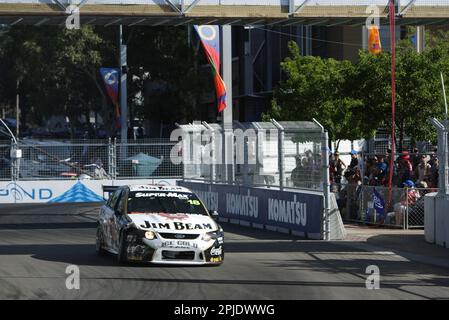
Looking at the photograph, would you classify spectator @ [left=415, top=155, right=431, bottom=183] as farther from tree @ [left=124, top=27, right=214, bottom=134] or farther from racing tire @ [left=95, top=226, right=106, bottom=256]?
tree @ [left=124, top=27, right=214, bottom=134]

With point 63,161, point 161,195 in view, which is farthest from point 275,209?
point 63,161

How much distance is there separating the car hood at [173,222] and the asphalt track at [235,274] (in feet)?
2.11

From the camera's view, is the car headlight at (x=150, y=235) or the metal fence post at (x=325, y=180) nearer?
the car headlight at (x=150, y=235)

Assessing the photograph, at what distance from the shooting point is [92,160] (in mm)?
36594

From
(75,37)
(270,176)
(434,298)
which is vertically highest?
(75,37)

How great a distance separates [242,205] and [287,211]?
2966 millimetres

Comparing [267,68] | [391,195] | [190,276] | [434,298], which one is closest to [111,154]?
[391,195]

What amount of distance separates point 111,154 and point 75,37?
65.8 ft

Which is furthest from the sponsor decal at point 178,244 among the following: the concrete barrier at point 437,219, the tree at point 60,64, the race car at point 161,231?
the tree at point 60,64

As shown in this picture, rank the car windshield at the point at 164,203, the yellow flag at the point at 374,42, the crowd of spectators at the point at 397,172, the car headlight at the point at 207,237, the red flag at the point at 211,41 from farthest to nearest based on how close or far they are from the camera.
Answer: the yellow flag at the point at 374,42, the red flag at the point at 211,41, the crowd of spectators at the point at 397,172, the car windshield at the point at 164,203, the car headlight at the point at 207,237

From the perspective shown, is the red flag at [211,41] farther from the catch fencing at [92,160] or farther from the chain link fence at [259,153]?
the catch fencing at [92,160]

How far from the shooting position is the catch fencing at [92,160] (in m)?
35.6

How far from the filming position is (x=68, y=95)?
61500mm
